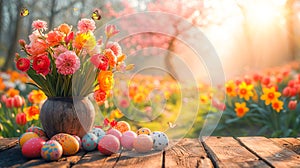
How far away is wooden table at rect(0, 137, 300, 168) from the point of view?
1.77m

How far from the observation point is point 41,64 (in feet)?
6.71

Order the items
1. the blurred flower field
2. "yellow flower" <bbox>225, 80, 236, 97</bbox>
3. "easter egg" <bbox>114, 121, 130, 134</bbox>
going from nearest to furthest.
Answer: "easter egg" <bbox>114, 121, 130, 134</bbox> < the blurred flower field < "yellow flower" <bbox>225, 80, 236, 97</bbox>

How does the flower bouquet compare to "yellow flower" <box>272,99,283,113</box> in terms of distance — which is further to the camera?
"yellow flower" <box>272,99,283,113</box>

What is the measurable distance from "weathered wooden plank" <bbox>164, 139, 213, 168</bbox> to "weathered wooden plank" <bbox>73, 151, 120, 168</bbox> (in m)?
0.28

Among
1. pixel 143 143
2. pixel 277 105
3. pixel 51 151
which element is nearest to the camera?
pixel 51 151

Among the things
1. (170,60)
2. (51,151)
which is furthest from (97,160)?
(170,60)

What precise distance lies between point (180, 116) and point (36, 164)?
346 cm

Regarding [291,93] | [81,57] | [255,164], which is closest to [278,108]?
[291,93]

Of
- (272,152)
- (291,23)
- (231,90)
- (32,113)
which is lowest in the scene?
(272,152)

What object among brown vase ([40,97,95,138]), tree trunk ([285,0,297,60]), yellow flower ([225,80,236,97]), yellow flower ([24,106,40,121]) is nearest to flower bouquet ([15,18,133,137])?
brown vase ([40,97,95,138])

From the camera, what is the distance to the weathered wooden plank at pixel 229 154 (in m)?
1.76

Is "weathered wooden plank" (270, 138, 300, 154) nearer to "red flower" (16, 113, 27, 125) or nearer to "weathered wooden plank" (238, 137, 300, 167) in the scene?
"weathered wooden plank" (238, 137, 300, 167)

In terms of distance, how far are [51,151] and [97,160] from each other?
236 millimetres

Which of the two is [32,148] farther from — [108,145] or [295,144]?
[295,144]
